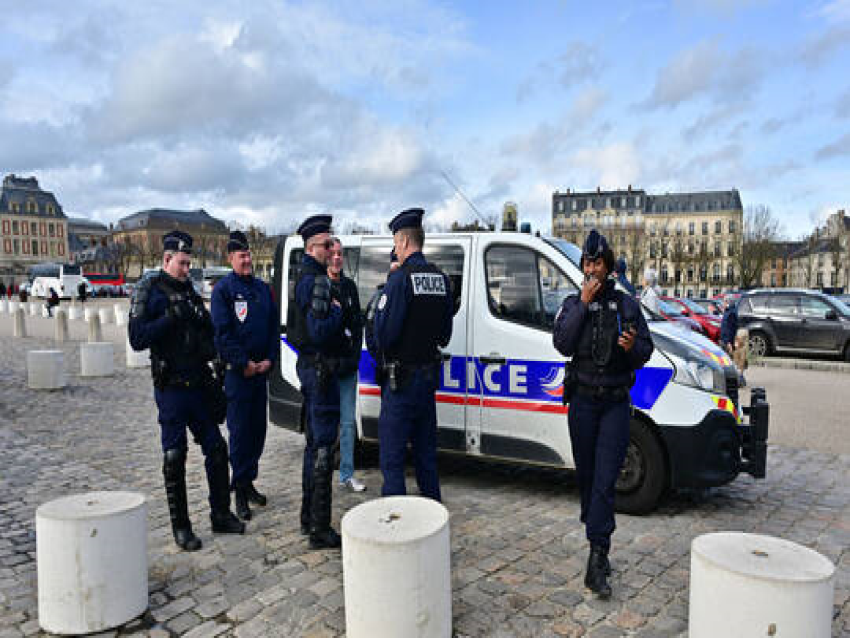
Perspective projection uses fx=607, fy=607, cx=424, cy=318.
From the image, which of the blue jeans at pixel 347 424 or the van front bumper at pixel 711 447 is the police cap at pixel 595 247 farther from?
the blue jeans at pixel 347 424

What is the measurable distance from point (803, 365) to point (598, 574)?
12076mm

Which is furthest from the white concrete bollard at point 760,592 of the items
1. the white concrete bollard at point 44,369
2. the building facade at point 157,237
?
the building facade at point 157,237

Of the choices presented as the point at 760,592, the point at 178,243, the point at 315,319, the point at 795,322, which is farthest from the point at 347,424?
the point at 795,322

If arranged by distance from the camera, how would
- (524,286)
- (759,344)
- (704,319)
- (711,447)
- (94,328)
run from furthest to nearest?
1. (704,319)
2. (94,328)
3. (759,344)
4. (524,286)
5. (711,447)

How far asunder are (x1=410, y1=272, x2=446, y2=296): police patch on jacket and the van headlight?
184 cm

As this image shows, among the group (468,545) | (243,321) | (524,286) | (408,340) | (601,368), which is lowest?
(468,545)

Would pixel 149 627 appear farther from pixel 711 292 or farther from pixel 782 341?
pixel 711 292

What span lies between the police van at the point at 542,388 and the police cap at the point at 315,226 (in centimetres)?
49

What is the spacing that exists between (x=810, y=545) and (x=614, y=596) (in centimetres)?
176

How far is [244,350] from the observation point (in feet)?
14.9

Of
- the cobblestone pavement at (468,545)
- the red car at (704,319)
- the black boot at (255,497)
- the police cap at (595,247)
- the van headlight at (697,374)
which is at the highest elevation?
the police cap at (595,247)

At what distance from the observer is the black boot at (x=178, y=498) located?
4008mm

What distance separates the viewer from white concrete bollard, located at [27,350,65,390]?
1014 cm

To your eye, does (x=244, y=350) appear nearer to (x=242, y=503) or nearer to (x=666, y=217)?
(x=242, y=503)
